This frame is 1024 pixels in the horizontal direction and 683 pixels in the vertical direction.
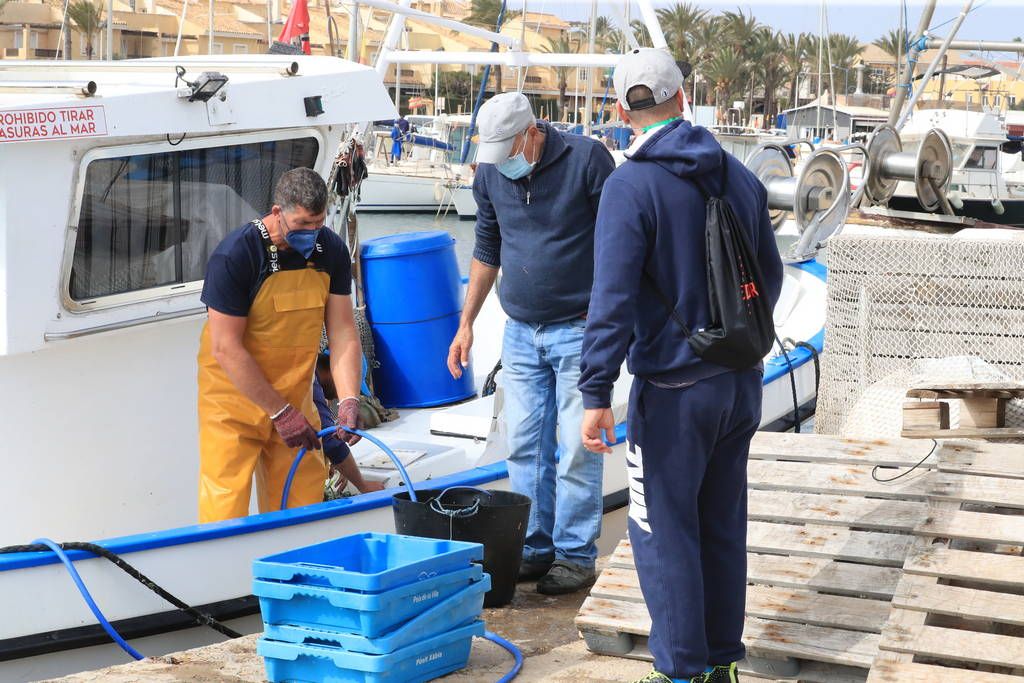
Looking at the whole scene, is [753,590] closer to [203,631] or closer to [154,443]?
[203,631]

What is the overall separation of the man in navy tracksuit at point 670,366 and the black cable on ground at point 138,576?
6.24 ft

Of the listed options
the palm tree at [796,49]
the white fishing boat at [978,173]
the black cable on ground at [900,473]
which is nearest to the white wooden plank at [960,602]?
Result: the black cable on ground at [900,473]

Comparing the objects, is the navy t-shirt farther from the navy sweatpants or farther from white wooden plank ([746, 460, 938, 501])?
white wooden plank ([746, 460, 938, 501])

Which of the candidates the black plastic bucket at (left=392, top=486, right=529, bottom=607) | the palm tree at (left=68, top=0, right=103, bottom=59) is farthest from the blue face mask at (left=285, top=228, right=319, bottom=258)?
the palm tree at (left=68, top=0, right=103, bottom=59)

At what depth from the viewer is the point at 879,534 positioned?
164 inches

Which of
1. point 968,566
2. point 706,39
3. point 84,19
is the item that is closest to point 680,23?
point 706,39

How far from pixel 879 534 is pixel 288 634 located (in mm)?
1974

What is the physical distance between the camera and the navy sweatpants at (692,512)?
3.17 m

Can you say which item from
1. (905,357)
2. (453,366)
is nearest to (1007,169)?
(905,357)

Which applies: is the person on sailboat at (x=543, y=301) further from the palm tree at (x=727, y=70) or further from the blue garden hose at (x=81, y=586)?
the palm tree at (x=727, y=70)

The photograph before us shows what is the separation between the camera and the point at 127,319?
4773 mm

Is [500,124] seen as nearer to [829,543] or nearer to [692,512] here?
[692,512]

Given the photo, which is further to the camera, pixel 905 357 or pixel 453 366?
pixel 905 357

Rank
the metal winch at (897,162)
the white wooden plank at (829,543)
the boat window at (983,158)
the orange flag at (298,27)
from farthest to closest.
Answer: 1. the boat window at (983,158)
2. the metal winch at (897,162)
3. the orange flag at (298,27)
4. the white wooden plank at (829,543)
